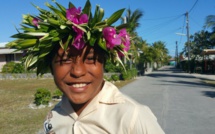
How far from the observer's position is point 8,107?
11648mm

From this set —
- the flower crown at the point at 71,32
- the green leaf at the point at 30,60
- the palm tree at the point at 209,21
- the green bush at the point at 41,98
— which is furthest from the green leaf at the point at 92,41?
the palm tree at the point at 209,21

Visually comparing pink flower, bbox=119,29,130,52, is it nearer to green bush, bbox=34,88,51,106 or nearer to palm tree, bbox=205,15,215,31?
green bush, bbox=34,88,51,106

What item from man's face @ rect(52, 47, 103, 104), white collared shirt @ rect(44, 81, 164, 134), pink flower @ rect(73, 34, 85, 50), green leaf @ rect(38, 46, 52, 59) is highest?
pink flower @ rect(73, 34, 85, 50)

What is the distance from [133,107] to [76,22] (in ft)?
2.10

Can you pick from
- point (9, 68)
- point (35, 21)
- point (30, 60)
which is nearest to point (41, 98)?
point (30, 60)

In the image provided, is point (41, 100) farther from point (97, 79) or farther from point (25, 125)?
point (97, 79)

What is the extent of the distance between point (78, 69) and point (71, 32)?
0.80ft

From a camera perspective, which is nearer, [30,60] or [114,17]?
[114,17]

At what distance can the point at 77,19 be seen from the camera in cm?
197

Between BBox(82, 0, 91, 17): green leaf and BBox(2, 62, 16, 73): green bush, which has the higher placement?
BBox(82, 0, 91, 17): green leaf

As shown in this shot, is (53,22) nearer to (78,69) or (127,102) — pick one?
→ (78,69)

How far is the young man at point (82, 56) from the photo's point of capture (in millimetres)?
1943

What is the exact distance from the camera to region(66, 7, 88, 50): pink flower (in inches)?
76.5

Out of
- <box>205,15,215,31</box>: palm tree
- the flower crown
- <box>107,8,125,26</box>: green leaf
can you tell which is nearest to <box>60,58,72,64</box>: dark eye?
the flower crown
